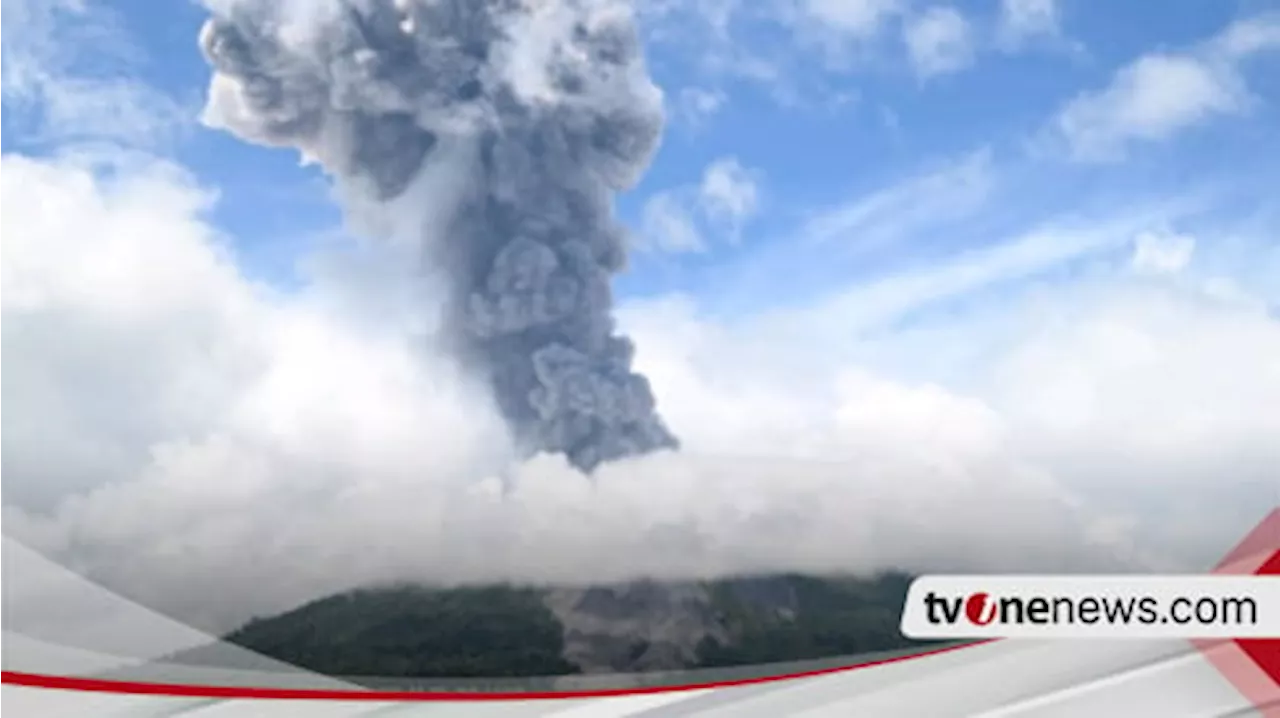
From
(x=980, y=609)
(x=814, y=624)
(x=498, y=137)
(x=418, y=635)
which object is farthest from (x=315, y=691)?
(x=498, y=137)

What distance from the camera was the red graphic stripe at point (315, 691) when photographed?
3.49 meters

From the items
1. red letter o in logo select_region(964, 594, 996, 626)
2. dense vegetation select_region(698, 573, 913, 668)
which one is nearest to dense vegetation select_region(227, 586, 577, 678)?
dense vegetation select_region(698, 573, 913, 668)

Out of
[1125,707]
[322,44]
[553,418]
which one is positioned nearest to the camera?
[1125,707]

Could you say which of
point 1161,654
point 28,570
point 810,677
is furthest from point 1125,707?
point 28,570

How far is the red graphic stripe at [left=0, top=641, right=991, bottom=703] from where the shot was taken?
3486 millimetres

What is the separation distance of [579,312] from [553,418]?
3.43ft

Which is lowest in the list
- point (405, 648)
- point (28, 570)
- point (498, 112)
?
point (405, 648)

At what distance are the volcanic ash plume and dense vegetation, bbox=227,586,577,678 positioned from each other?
0.49m

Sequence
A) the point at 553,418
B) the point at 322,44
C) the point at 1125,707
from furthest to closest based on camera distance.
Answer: the point at 322,44
the point at 553,418
the point at 1125,707

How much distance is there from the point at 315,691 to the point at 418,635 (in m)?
0.34

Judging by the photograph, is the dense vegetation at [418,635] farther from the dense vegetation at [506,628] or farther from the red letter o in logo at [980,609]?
the red letter o in logo at [980,609]

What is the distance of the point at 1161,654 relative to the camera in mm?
3344

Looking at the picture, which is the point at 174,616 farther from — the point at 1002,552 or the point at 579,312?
the point at 1002,552

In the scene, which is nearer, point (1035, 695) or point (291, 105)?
point (1035, 695)
